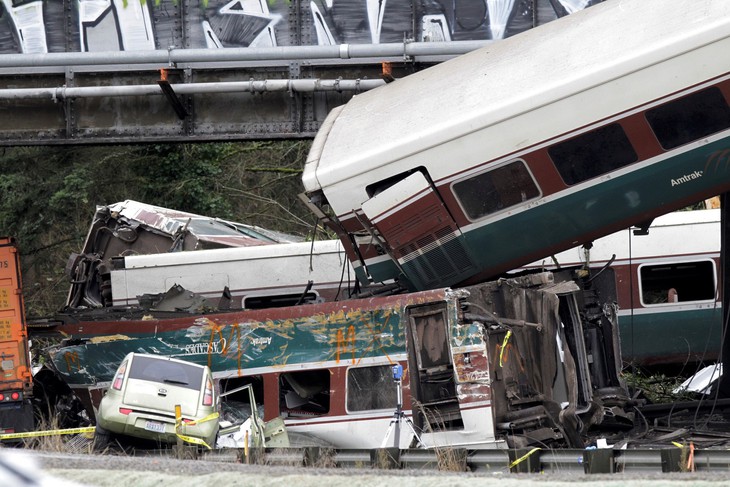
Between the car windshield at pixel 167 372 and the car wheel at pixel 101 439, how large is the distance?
30.5 inches

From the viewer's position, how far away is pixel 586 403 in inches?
541

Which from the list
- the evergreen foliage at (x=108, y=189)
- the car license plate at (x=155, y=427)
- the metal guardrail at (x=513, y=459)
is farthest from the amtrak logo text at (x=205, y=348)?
the evergreen foliage at (x=108, y=189)

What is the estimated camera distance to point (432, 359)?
12.7 m

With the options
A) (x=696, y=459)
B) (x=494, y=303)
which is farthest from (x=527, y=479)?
(x=494, y=303)

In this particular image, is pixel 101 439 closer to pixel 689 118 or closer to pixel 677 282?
pixel 689 118

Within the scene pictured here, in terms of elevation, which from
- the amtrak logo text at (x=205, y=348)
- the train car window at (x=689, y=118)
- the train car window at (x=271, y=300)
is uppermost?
the train car window at (x=689, y=118)

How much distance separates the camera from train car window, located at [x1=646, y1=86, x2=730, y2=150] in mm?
12414

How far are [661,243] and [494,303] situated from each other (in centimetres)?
631

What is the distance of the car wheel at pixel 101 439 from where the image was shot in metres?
13.4

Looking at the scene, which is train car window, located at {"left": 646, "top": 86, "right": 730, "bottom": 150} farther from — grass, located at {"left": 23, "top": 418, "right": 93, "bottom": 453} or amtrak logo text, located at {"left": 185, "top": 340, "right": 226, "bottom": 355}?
grass, located at {"left": 23, "top": 418, "right": 93, "bottom": 453}

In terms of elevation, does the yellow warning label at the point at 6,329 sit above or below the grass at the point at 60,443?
above

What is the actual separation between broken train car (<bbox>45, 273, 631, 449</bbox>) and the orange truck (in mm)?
1324

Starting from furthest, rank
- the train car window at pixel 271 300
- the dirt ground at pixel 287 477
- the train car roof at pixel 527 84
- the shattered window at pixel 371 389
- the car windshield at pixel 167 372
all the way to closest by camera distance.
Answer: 1. the train car window at pixel 271 300
2. the car windshield at pixel 167 372
3. the shattered window at pixel 371 389
4. the train car roof at pixel 527 84
5. the dirt ground at pixel 287 477

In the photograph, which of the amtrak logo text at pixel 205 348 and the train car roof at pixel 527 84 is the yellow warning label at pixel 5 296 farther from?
the train car roof at pixel 527 84
